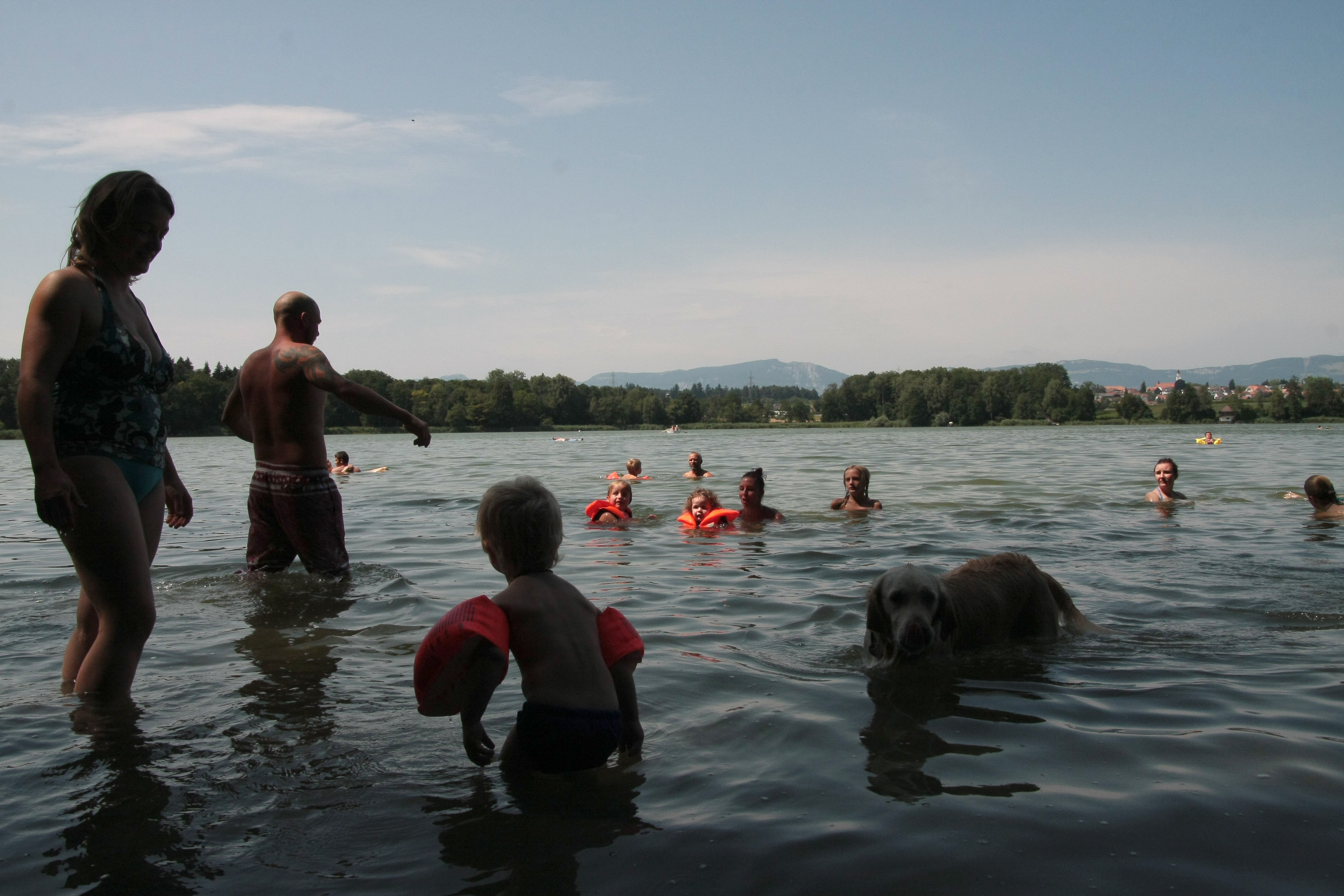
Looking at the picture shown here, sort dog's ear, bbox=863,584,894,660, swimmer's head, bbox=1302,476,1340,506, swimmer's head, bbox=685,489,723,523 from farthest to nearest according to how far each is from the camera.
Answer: swimmer's head, bbox=1302,476,1340,506, swimmer's head, bbox=685,489,723,523, dog's ear, bbox=863,584,894,660

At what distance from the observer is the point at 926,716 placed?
4.32 metres

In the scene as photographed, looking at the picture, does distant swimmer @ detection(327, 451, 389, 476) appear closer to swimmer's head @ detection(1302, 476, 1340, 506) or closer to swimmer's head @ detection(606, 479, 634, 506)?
swimmer's head @ detection(606, 479, 634, 506)

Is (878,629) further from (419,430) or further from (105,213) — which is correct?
(105,213)

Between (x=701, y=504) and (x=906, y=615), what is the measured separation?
21.9 ft

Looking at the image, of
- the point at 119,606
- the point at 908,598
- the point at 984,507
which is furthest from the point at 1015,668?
the point at 984,507

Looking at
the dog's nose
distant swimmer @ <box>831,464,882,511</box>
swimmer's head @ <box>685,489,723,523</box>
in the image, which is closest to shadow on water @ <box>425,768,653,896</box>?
the dog's nose

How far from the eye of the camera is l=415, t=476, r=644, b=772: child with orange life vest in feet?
10.5

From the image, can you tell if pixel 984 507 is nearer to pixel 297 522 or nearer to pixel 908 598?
pixel 908 598

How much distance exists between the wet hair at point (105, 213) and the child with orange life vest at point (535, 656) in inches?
75.4

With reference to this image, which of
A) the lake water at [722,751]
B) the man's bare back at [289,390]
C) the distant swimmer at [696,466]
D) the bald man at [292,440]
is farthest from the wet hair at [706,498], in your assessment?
the man's bare back at [289,390]

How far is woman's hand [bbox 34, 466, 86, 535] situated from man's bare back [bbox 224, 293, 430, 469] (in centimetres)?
236

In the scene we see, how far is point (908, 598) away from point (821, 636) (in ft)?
3.35

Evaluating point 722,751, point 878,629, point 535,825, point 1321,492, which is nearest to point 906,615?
point 878,629

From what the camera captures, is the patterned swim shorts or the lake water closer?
the lake water
